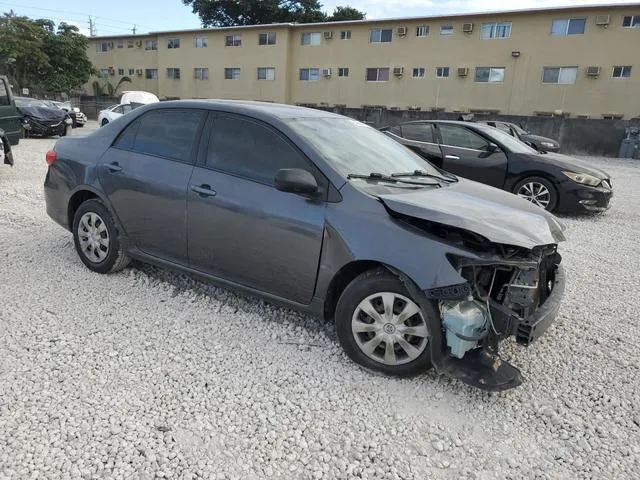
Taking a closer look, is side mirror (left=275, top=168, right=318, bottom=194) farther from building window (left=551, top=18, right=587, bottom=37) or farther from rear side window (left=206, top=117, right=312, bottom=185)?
building window (left=551, top=18, right=587, bottom=37)

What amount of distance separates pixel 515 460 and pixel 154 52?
4515cm

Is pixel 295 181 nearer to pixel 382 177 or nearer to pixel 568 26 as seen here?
pixel 382 177

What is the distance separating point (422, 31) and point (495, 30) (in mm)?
4407

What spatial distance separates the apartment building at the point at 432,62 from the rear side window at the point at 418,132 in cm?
2257

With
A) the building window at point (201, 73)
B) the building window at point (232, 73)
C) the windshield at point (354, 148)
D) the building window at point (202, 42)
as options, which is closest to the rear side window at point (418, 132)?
the windshield at point (354, 148)

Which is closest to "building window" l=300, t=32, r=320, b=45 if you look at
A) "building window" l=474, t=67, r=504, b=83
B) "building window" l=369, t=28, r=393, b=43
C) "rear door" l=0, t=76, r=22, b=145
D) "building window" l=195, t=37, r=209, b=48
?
"building window" l=369, t=28, r=393, b=43

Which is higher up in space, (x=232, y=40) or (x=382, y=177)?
(x=232, y=40)

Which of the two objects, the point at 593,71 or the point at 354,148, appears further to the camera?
the point at 593,71

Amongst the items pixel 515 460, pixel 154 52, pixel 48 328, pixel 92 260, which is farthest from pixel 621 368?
pixel 154 52

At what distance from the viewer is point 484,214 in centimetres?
303

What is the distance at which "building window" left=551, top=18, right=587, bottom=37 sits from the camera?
2653cm

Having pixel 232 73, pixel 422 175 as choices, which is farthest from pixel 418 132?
pixel 232 73

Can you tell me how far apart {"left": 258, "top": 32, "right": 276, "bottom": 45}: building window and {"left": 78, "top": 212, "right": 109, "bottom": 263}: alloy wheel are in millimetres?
33941

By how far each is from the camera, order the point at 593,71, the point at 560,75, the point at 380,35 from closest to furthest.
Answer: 1. the point at 593,71
2. the point at 560,75
3. the point at 380,35
